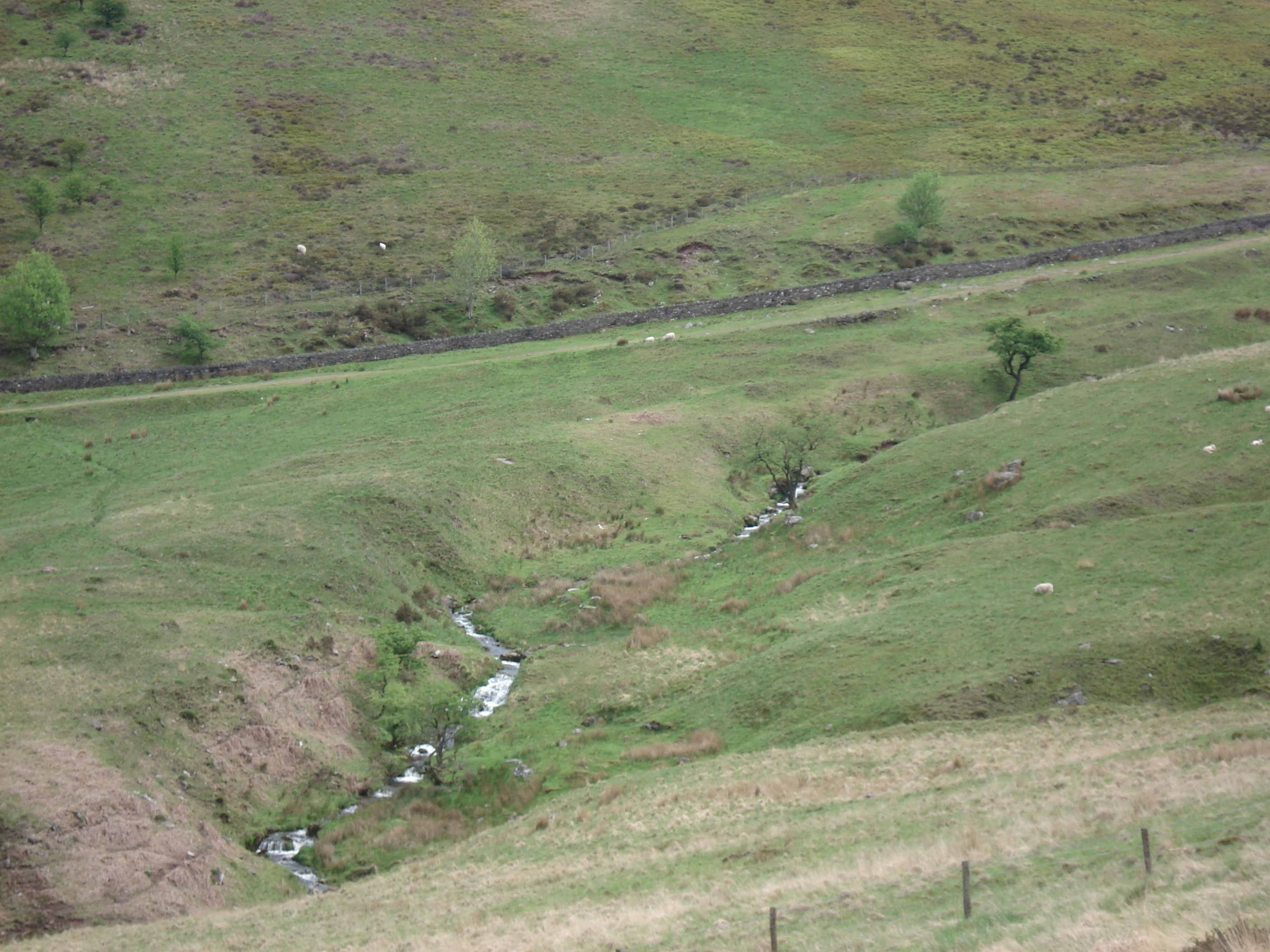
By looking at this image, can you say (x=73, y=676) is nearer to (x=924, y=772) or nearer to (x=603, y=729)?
(x=603, y=729)

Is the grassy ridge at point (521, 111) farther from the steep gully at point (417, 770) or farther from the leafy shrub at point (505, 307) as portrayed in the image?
the steep gully at point (417, 770)

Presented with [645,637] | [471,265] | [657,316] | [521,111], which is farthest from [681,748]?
[521,111]

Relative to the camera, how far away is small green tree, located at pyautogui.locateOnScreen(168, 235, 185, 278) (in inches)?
3797

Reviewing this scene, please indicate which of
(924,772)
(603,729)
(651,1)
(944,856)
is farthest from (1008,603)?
(651,1)

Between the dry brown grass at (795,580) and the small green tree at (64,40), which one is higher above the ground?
the small green tree at (64,40)

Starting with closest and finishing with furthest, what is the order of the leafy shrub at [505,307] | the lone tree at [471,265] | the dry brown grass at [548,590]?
the dry brown grass at [548,590] → the leafy shrub at [505,307] → the lone tree at [471,265]

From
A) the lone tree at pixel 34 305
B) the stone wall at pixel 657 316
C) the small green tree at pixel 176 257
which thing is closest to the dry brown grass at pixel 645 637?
the stone wall at pixel 657 316

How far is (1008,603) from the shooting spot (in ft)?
121

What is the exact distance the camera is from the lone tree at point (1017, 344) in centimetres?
6500

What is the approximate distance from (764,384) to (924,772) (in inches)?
1661

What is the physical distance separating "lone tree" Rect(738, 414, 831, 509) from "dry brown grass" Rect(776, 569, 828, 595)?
702 centimetres

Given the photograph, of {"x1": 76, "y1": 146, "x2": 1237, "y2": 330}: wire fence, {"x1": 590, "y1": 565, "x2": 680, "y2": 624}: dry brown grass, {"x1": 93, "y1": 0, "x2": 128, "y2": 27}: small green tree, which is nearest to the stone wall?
{"x1": 76, "y1": 146, "x2": 1237, "y2": 330}: wire fence

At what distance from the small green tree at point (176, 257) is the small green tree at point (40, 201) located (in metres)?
14.3

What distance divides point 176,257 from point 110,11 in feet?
219
